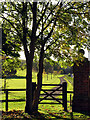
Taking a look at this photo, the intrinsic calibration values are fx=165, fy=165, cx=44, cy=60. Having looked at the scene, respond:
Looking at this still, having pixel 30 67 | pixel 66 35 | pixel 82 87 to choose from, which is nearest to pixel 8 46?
pixel 30 67

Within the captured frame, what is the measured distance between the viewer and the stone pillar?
1098 centimetres

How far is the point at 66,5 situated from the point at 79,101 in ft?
20.8

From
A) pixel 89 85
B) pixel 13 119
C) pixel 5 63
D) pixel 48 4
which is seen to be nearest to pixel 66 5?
Answer: pixel 48 4

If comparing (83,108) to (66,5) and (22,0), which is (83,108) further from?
(22,0)

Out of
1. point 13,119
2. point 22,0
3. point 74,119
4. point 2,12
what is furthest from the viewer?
point 2,12

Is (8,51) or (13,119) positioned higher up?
(8,51)

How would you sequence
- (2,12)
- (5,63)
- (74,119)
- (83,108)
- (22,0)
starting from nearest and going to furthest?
(74,119) < (22,0) < (2,12) < (83,108) < (5,63)

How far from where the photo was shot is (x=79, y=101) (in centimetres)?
1120

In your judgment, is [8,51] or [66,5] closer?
[66,5]

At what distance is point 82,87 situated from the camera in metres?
11.0

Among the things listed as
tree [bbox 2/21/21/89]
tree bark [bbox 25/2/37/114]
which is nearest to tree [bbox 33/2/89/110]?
tree bark [bbox 25/2/37/114]

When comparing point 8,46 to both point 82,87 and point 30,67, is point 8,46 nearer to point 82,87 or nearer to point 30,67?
point 30,67

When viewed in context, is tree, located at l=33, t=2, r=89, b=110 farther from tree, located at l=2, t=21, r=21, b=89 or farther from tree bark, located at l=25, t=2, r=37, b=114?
tree, located at l=2, t=21, r=21, b=89

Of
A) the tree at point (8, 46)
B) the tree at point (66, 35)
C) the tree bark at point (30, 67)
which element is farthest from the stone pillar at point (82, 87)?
the tree at point (8, 46)
